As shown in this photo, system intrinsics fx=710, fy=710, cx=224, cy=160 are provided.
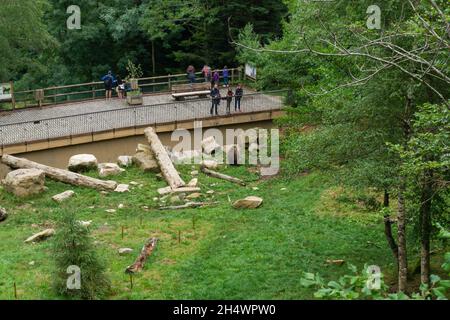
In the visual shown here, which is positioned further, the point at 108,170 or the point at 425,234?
the point at 108,170

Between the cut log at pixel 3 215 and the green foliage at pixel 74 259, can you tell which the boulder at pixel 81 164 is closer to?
the cut log at pixel 3 215

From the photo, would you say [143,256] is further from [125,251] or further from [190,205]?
[190,205]

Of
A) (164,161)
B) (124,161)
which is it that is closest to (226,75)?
(124,161)

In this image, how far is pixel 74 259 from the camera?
49.8ft

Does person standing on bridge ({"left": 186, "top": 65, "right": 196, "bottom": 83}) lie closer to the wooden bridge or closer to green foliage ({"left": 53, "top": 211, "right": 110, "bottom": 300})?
the wooden bridge

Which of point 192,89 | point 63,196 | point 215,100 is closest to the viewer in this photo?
point 63,196

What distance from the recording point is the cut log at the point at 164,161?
24.6 m

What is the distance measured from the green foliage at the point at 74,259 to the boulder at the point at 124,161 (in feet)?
38.6

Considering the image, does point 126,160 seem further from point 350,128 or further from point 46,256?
point 350,128

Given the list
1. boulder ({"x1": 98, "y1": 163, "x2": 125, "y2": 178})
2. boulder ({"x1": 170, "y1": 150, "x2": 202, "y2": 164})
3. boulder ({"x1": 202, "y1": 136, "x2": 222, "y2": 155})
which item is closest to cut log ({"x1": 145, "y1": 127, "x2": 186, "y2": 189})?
boulder ({"x1": 170, "y1": 150, "x2": 202, "y2": 164})

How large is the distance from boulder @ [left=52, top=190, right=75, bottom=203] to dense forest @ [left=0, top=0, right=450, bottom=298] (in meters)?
7.40

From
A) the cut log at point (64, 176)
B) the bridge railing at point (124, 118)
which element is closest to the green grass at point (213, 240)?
the cut log at point (64, 176)

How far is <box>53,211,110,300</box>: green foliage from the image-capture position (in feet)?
49.7

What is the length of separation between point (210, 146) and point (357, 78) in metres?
14.4
